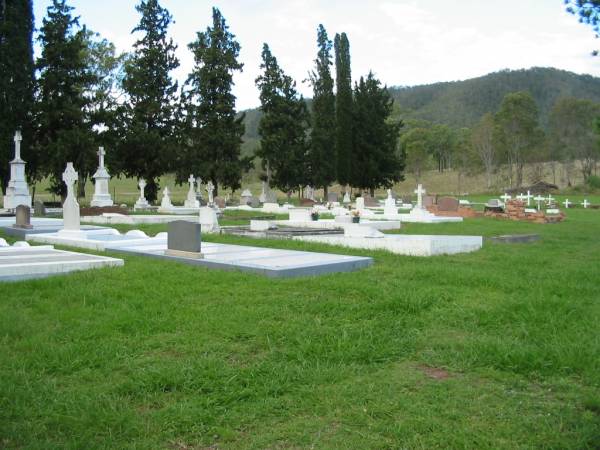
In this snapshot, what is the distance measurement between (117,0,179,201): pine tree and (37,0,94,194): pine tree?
3.41 m

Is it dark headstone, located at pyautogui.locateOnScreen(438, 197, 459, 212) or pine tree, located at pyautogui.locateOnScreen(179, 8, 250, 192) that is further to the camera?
pine tree, located at pyautogui.locateOnScreen(179, 8, 250, 192)

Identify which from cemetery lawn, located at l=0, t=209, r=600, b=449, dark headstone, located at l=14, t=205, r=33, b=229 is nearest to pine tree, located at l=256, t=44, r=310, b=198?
dark headstone, located at l=14, t=205, r=33, b=229

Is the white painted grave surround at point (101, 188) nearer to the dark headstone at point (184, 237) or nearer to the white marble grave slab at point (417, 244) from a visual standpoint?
the white marble grave slab at point (417, 244)

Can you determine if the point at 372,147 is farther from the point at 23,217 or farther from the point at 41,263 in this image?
the point at 41,263

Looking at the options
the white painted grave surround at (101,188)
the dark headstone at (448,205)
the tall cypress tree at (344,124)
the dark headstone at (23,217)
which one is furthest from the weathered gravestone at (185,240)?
the tall cypress tree at (344,124)

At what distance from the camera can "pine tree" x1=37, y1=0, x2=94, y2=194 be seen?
28672mm

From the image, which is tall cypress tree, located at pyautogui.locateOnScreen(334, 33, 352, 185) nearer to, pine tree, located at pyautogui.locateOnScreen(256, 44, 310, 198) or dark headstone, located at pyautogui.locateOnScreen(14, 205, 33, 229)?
pine tree, located at pyautogui.locateOnScreen(256, 44, 310, 198)

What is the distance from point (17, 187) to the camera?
2539cm

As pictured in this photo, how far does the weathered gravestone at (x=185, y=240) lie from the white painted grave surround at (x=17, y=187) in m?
18.2

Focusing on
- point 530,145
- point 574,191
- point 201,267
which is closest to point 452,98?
point 530,145

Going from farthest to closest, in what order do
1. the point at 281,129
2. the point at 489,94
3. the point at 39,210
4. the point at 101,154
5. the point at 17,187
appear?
the point at 489,94 → the point at 281,129 → the point at 101,154 → the point at 17,187 → the point at 39,210

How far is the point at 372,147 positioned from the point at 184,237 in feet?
109

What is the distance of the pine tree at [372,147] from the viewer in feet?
136

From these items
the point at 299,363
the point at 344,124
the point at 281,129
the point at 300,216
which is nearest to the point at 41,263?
the point at 299,363
